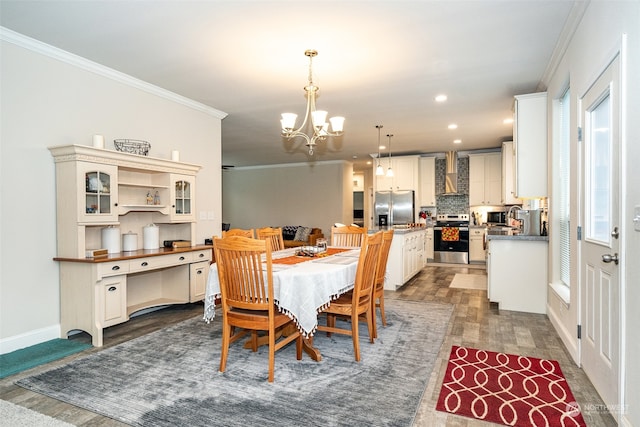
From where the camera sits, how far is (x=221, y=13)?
2.65 meters

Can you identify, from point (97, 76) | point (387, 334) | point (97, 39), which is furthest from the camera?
point (97, 76)

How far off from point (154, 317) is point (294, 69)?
3.13 metres

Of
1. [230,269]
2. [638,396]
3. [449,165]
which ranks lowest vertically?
[638,396]

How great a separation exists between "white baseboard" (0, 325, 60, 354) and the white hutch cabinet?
0.26 ft

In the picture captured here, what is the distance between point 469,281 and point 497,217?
2.57 m

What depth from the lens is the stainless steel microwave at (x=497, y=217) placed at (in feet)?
25.7

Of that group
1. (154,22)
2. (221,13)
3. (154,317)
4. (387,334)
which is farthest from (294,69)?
(154,317)

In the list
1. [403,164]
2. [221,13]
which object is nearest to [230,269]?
[221,13]

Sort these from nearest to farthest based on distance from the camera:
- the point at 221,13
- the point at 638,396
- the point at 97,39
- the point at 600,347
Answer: the point at 638,396 < the point at 600,347 < the point at 221,13 < the point at 97,39

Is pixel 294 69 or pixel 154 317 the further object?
pixel 154 317

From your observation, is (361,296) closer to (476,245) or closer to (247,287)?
(247,287)

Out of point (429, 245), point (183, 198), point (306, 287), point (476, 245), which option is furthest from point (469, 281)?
point (183, 198)

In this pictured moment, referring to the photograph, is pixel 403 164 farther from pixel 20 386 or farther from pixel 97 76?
pixel 20 386

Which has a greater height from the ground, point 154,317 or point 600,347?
point 600,347
